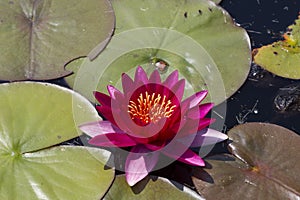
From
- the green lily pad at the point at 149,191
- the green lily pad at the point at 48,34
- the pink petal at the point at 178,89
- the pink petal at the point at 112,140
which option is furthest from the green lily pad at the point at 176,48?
the green lily pad at the point at 149,191

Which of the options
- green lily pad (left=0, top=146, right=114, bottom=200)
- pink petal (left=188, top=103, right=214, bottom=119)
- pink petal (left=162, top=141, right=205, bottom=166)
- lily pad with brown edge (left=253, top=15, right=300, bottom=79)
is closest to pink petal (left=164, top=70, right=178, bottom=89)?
pink petal (left=188, top=103, right=214, bottom=119)

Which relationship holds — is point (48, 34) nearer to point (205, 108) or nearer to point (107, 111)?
point (107, 111)

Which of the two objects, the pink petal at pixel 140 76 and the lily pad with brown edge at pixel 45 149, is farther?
the pink petal at pixel 140 76

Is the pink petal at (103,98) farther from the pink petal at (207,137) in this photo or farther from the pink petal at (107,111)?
the pink petal at (207,137)

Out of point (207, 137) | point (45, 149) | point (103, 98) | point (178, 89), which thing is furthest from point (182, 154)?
point (45, 149)

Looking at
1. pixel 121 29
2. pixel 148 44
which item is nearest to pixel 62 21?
pixel 121 29

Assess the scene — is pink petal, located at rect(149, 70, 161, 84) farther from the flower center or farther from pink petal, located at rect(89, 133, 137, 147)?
pink petal, located at rect(89, 133, 137, 147)
